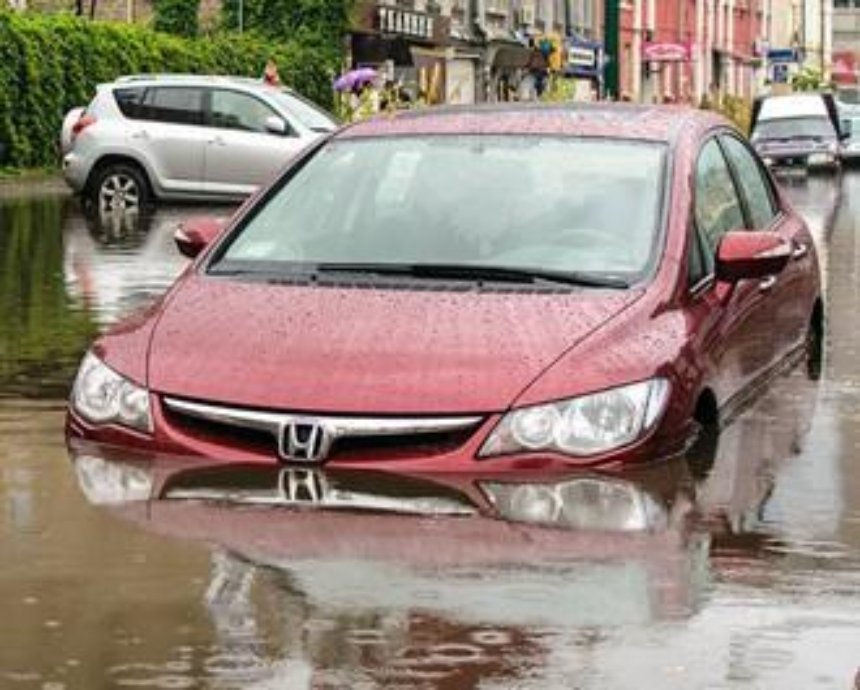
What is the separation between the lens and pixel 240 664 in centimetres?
452

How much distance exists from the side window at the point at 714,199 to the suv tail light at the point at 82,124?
16.4 metres

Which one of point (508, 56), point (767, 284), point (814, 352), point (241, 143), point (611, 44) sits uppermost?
point (767, 284)

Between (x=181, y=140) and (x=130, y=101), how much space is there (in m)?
0.86

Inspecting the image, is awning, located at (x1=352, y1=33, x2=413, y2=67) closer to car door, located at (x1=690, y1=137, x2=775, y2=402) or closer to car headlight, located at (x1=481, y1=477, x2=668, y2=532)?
car door, located at (x1=690, y1=137, x2=775, y2=402)

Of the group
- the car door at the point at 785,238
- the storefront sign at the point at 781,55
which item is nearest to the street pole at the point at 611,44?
the storefront sign at the point at 781,55

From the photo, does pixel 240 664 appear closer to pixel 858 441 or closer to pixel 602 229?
pixel 602 229

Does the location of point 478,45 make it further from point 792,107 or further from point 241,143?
point 241,143

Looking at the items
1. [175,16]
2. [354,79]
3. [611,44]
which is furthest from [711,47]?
[354,79]

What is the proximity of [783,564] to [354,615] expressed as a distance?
4.15 ft

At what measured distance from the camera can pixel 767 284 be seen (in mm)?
8180

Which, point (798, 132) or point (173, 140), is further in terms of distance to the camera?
point (798, 132)

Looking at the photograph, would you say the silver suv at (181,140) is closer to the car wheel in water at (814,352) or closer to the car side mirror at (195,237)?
the car wheel in water at (814,352)

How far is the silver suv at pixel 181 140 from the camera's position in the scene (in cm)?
2359

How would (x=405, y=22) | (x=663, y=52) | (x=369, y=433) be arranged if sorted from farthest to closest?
(x=663, y=52)
(x=405, y=22)
(x=369, y=433)
